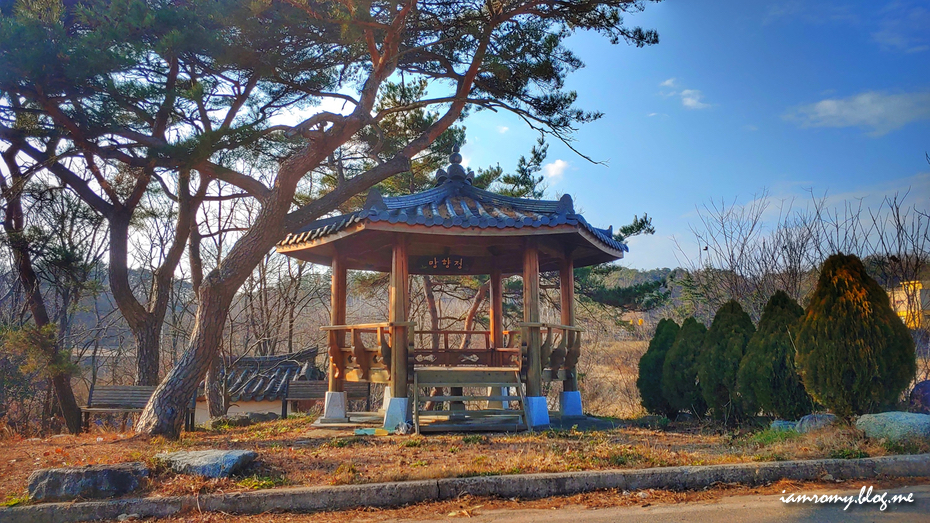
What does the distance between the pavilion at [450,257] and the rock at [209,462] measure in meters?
3.15

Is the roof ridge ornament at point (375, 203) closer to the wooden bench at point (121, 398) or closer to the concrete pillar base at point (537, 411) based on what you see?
the concrete pillar base at point (537, 411)

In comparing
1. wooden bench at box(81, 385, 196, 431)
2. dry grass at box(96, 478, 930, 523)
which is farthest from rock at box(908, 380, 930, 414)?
wooden bench at box(81, 385, 196, 431)

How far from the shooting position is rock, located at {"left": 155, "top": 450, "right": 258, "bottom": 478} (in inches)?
178

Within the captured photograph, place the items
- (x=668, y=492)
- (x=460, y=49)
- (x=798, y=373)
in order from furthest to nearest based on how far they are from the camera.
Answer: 1. (x=460, y=49)
2. (x=798, y=373)
3. (x=668, y=492)

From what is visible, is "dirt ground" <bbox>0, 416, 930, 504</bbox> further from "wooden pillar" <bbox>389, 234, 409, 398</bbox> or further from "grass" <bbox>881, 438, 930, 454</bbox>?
"wooden pillar" <bbox>389, 234, 409, 398</bbox>

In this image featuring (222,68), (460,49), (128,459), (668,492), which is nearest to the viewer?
(668,492)

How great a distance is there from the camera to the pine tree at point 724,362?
8.08 m

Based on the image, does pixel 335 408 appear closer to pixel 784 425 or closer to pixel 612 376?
pixel 784 425

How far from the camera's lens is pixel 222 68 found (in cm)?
898

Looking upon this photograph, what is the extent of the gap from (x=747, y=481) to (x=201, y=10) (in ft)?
26.9

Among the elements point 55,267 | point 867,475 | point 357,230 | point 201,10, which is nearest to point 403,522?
point 867,475

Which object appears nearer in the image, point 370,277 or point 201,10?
point 201,10

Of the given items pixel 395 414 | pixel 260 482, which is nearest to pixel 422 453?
pixel 260 482

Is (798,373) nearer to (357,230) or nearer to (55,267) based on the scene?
(357,230)
